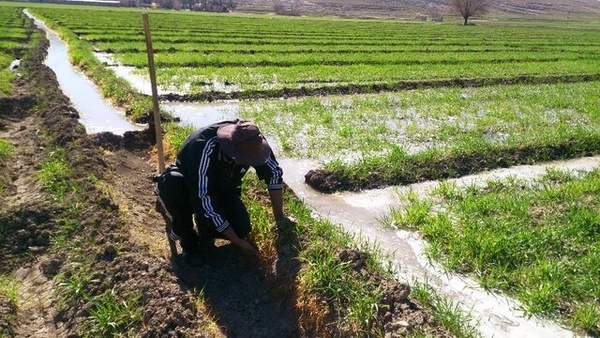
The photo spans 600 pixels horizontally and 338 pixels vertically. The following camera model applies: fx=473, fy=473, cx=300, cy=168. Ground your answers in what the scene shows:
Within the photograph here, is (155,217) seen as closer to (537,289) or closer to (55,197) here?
(55,197)

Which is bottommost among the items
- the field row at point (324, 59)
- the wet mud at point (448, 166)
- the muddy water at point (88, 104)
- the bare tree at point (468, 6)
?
the wet mud at point (448, 166)

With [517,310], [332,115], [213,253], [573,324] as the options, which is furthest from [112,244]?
[332,115]

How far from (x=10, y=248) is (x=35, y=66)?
12.0 metres

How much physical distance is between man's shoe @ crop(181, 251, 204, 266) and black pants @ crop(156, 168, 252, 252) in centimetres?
4

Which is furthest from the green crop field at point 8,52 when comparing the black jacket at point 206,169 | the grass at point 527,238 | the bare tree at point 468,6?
the bare tree at point 468,6

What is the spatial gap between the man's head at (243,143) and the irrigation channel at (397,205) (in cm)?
171

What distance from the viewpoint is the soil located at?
3840 mm

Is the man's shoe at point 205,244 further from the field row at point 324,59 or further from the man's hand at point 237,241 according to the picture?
the field row at point 324,59

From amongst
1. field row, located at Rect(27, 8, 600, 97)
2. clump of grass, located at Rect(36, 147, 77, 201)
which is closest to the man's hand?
clump of grass, located at Rect(36, 147, 77, 201)

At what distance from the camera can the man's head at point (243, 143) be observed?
12.6 ft

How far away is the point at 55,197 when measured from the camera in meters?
5.81

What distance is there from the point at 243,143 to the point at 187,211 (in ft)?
3.65

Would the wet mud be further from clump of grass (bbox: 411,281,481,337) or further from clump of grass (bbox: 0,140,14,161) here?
clump of grass (bbox: 0,140,14,161)

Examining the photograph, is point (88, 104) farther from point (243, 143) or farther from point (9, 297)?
point (243, 143)
